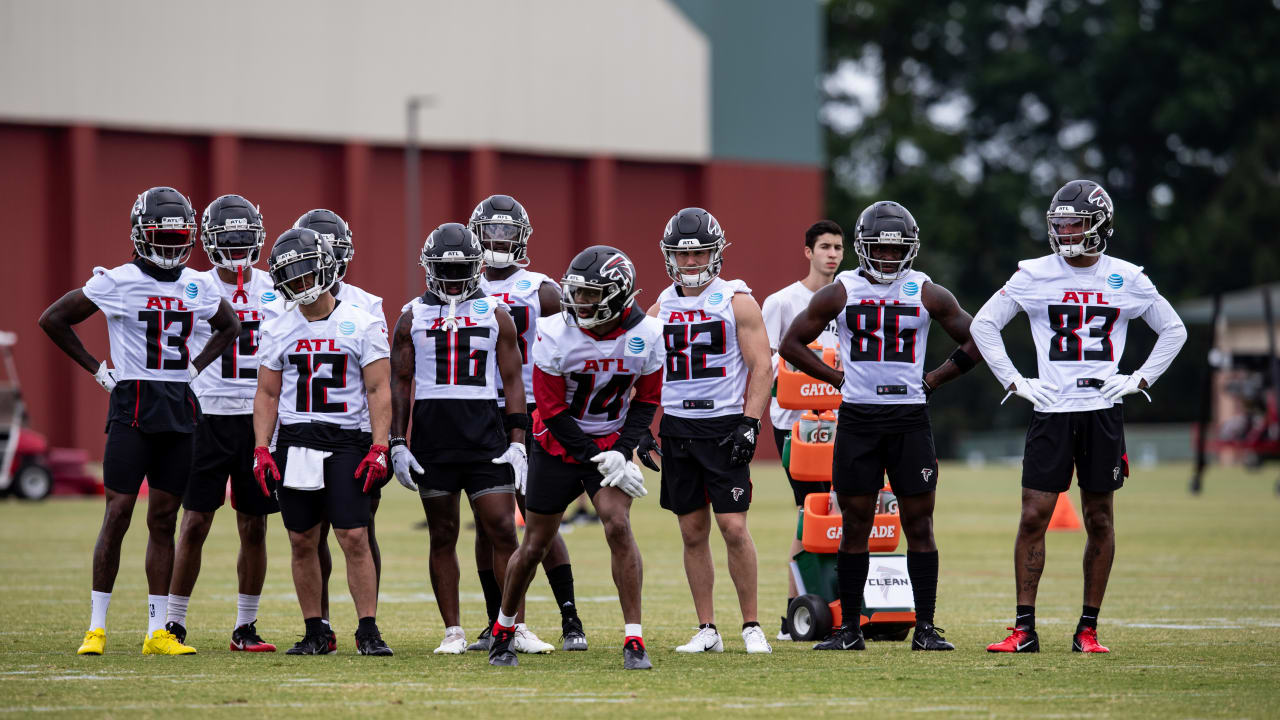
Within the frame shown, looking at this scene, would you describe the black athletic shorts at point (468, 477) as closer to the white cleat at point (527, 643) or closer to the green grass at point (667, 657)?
the white cleat at point (527, 643)

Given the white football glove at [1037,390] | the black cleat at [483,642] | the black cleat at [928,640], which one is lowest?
the black cleat at [483,642]

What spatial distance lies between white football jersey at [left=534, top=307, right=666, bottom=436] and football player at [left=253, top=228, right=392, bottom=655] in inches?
39.5

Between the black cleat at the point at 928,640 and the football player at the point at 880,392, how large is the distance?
0.06ft

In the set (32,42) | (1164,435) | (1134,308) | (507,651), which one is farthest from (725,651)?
(1164,435)

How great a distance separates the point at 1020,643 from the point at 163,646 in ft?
14.8

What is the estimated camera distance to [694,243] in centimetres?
951

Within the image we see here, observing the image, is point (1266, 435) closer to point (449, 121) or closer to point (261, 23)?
point (449, 121)

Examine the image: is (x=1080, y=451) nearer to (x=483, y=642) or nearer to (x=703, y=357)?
(x=703, y=357)

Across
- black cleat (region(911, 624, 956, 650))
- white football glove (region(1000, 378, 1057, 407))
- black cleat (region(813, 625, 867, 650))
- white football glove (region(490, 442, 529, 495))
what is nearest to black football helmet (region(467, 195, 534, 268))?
white football glove (region(490, 442, 529, 495))

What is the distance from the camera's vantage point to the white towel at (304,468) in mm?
9164

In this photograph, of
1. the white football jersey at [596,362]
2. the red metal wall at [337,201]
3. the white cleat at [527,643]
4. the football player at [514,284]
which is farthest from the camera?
the red metal wall at [337,201]

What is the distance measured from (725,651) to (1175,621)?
333 centimetres

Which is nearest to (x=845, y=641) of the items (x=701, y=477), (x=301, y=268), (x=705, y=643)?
(x=705, y=643)

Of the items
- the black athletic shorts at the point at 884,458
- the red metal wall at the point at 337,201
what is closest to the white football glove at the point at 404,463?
the black athletic shorts at the point at 884,458
